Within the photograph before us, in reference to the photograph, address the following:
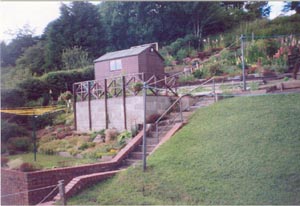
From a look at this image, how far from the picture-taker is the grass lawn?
3.85 m

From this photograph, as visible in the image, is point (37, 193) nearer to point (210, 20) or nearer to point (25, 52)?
point (25, 52)

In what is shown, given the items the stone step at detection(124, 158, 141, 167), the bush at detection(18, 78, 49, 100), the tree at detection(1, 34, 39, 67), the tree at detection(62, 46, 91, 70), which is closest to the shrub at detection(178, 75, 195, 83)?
the stone step at detection(124, 158, 141, 167)

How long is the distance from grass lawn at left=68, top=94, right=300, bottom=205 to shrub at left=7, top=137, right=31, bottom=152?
839 millimetres

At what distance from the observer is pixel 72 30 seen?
14.4ft

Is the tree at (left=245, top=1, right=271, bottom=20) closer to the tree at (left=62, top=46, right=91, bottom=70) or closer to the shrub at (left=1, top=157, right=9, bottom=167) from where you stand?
the tree at (left=62, top=46, right=91, bottom=70)

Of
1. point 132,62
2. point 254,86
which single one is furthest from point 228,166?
point 132,62

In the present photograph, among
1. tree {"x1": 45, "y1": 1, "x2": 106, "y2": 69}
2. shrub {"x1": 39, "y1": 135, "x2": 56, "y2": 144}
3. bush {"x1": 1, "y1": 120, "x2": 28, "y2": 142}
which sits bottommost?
shrub {"x1": 39, "y1": 135, "x2": 56, "y2": 144}

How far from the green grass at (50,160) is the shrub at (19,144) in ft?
0.30

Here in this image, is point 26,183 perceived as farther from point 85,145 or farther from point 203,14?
point 203,14

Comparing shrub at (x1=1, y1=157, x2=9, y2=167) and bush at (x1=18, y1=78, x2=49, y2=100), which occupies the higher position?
bush at (x1=18, y1=78, x2=49, y2=100)

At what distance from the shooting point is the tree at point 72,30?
4191mm

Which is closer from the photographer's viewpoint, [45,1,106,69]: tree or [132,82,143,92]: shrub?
[45,1,106,69]: tree

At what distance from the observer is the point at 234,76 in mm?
5387

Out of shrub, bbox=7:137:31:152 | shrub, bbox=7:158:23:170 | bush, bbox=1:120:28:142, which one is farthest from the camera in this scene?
shrub, bbox=7:158:23:170
